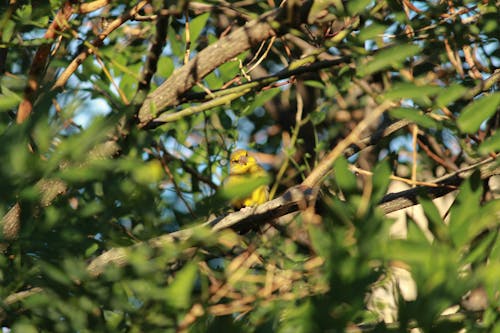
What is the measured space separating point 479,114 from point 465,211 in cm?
21

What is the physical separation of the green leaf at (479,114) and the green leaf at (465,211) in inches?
3.9

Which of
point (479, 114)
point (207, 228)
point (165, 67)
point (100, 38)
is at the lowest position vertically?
point (165, 67)

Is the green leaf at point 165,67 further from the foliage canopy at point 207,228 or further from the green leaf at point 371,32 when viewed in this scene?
the green leaf at point 371,32

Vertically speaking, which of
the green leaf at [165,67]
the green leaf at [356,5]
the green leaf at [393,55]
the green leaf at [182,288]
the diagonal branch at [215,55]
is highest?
the green leaf at [356,5]

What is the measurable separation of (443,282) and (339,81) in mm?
2174

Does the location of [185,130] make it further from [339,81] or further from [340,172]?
[340,172]

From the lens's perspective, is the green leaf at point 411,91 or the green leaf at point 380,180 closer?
the green leaf at point 380,180

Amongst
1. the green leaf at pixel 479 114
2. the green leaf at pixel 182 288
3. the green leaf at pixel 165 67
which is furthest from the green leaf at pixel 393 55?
the green leaf at pixel 165 67

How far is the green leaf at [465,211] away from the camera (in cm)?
103

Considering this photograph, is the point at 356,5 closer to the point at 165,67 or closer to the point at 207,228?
the point at 207,228

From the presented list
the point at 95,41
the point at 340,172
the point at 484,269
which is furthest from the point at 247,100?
the point at 484,269

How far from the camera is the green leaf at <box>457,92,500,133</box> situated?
119 cm

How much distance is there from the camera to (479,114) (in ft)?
3.91

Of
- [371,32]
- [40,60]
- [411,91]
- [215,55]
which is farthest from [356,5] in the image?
[40,60]
